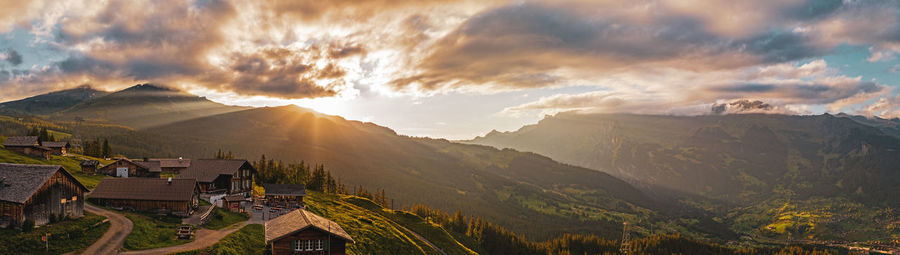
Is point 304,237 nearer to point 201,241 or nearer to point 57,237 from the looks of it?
point 201,241

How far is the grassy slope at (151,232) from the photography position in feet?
153

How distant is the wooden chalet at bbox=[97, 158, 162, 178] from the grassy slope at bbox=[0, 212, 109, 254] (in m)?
66.5

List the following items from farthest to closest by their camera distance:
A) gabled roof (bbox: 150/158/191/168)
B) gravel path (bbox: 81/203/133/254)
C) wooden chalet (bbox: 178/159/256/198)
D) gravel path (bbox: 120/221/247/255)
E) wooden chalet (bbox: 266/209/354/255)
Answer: gabled roof (bbox: 150/158/191/168), wooden chalet (bbox: 178/159/256/198), wooden chalet (bbox: 266/209/354/255), gravel path (bbox: 120/221/247/255), gravel path (bbox: 81/203/133/254)

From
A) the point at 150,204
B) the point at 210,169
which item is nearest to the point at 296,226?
the point at 150,204

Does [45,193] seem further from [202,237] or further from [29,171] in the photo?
[202,237]

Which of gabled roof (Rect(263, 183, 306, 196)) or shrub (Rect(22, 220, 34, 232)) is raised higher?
shrub (Rect(22, 220, 34, 232))

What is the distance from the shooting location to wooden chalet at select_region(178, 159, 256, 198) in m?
91.4

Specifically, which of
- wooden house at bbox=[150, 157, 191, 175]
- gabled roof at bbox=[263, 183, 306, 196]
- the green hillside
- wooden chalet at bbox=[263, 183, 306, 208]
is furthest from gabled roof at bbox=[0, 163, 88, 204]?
wooden house at bbox=[150, 157, 191, 175]

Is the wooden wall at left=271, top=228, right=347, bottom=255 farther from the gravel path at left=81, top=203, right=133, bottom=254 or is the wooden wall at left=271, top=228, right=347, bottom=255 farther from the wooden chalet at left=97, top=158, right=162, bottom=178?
the wooden chalet at left=97, top=158, right=162, bottom=178

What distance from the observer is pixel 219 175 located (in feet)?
306

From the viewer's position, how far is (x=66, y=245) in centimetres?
4322

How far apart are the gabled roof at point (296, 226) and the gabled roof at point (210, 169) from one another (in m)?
48.2

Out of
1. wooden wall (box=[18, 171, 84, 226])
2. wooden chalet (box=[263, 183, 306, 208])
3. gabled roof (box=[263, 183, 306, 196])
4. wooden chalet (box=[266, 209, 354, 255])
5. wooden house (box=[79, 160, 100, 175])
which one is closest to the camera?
wooden wall (box=[18, 171, 84, 226])

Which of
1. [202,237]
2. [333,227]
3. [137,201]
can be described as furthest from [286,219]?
[137,201]
